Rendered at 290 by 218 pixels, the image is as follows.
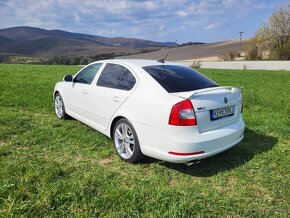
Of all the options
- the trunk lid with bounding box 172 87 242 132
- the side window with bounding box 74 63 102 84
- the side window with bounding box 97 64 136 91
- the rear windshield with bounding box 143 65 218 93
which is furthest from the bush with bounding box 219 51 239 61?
the trunk lid with bounding box 172 87 242 132

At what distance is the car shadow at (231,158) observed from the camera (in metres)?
4.25

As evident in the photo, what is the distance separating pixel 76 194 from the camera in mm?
3410

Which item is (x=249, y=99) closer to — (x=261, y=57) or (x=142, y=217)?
(x=142, y=217)

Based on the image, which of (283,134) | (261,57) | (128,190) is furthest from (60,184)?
(261,57)

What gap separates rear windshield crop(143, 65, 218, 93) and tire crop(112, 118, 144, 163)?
0.81m

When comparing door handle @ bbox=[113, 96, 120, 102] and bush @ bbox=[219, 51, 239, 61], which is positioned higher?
bush @ bbox=[219, 51, 239, 61]

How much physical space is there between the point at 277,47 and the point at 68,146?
1829 inches

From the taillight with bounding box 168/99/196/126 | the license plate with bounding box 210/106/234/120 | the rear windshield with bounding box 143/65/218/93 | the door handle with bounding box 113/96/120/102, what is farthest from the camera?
the door handle with bounding box 113/96/120/102

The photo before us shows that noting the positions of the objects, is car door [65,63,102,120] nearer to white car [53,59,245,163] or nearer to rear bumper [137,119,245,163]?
white car [53,59,245,163]

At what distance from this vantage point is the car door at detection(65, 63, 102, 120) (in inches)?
218

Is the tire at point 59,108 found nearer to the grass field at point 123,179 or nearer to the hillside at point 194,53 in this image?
the grass field at point 123,179

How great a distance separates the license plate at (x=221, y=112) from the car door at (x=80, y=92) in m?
2.46

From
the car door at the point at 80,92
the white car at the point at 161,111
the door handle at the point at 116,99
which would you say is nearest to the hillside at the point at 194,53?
the car door at the point at 80,92

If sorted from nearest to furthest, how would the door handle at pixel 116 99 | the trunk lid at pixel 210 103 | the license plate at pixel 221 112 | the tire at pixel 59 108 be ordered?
1. the trunk lid at pixel 210 103
2. the license plate at pixel 221 112
3. the door handle at pixel 116 99
4. the tire at pixel 59 108
